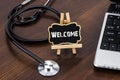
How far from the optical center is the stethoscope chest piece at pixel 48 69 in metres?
0.60

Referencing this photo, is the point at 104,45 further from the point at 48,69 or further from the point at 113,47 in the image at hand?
the point at 48,69

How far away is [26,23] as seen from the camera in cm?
73

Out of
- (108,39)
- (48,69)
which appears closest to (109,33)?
(108,39)

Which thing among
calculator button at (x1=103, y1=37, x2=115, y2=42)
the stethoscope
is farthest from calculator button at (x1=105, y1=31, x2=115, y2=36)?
the stethoscope

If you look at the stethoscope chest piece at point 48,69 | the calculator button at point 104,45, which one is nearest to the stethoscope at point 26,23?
the stethoscope chest piece at point 48,69

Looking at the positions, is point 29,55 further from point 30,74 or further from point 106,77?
point 106,77

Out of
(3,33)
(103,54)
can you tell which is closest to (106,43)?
(103,54)

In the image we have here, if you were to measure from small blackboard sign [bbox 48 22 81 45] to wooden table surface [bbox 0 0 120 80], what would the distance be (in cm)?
4

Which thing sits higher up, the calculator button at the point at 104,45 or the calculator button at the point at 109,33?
the calculator button at the point at 109,33

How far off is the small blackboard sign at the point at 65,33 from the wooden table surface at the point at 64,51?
42 mm

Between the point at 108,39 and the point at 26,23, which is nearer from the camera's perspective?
the point at 108,39

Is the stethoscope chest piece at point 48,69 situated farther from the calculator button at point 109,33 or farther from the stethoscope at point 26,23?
the calculator button at point 109,33

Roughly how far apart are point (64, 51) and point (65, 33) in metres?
0.06

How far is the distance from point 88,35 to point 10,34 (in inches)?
7.6
